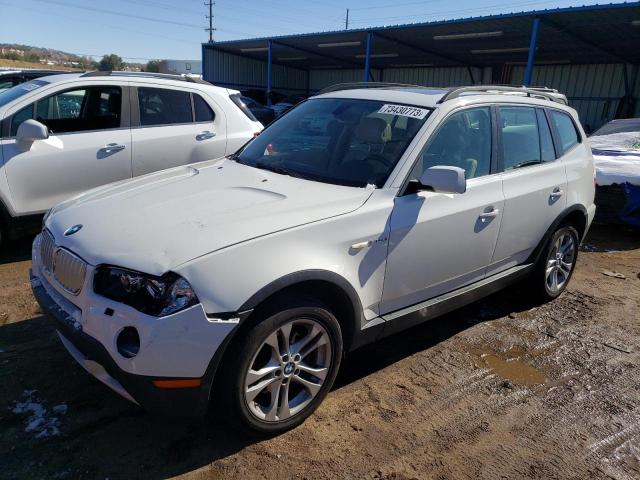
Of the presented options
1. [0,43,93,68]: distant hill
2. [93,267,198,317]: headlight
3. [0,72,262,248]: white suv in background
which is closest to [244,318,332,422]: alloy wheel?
[93,267,198,317]: headlight

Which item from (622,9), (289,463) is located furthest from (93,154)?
(622,9)

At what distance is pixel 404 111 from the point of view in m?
3.41

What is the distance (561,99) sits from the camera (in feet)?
15.7

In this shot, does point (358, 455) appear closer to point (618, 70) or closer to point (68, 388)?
point (68, 388)

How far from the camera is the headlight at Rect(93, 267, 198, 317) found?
2.22 meters

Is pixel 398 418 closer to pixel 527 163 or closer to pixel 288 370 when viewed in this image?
pixel 288 370

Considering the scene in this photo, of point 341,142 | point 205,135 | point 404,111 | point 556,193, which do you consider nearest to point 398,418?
point 341,142

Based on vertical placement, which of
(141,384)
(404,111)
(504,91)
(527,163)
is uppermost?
(504,91)

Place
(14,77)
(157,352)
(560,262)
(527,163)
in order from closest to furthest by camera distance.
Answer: (157,352) < (527,163) < (560,262) < (14,77)

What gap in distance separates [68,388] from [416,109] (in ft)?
9.06

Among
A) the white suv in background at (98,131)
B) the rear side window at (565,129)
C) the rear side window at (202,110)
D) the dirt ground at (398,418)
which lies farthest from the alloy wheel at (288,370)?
the rear side window at (202,110)

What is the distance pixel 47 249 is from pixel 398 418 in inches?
86.7

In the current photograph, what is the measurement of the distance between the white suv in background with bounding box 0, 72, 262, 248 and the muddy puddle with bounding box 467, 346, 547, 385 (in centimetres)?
381

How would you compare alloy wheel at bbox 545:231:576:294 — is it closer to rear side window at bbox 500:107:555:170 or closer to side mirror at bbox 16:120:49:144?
rear side window at bbox 500:107:555:170
